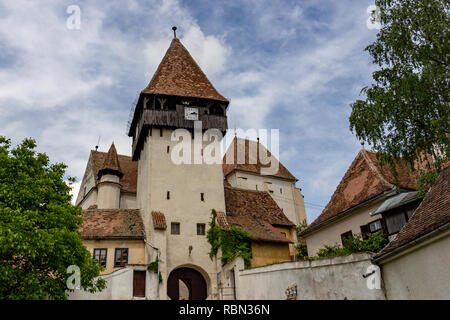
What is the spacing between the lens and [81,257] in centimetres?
1653

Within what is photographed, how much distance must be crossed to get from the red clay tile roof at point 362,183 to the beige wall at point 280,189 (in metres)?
17.8

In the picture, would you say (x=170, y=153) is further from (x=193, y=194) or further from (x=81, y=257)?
(x=81, y=257)

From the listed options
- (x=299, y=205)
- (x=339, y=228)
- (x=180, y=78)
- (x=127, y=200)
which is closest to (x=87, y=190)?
(x=127, y=200)

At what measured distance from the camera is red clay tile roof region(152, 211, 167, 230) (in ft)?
86.1

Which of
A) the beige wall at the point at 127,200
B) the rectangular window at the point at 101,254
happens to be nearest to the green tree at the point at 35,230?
the rectangular window at the point at 101,254

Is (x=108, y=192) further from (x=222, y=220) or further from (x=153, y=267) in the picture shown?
(x=222, y=220)

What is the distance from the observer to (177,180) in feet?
96.0

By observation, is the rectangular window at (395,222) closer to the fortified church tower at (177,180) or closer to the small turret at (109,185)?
the fortified church tower at (177,180)

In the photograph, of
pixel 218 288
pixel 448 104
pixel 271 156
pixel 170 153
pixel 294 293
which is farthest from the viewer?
pixel 271 156

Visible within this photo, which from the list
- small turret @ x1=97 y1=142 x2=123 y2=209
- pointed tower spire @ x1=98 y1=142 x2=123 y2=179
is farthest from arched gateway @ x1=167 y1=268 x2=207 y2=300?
pointed tower spire @ x1=98 y1=142 x2=123 y2=179

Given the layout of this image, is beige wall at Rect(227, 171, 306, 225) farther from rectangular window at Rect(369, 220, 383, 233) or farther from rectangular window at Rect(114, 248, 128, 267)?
rectangular window at Rect(369, 220, 383, 233)

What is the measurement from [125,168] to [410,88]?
28109mm

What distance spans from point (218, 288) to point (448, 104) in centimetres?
1683
